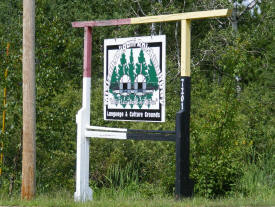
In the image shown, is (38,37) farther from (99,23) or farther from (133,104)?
(133,104)

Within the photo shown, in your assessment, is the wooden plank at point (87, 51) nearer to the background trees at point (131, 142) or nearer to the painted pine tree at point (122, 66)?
the painted pine tree at point (122, 66)

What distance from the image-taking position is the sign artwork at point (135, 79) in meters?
9.52

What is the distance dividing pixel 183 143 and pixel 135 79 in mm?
1465

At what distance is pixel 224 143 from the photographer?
33.5 ft

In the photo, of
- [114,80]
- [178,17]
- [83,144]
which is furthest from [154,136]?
[178,17]

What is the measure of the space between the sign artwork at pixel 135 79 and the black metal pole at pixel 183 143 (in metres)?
0.53

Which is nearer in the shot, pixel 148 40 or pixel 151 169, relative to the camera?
pixel 148 40

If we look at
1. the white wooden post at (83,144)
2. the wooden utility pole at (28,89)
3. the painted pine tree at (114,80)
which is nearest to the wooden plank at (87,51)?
the white wooden post at (83,144)

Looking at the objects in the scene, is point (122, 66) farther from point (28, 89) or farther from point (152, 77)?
point (28, 89)

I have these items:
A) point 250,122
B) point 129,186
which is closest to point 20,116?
point 129,186

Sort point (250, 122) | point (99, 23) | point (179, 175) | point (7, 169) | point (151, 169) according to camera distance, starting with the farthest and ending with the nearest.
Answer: point (250, 122) < point (151, 169) < point (7, 169) < point (99, 23) < point (179, 175)

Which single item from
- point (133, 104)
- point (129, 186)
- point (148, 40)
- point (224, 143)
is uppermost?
point (148, 40)

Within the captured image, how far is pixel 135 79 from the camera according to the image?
9797mm

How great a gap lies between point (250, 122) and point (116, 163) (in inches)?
138
